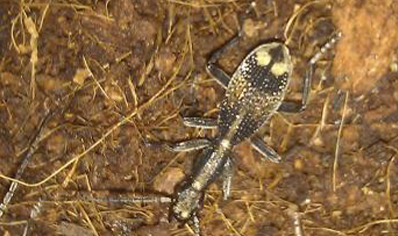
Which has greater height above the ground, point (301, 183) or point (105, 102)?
point (105, 102)

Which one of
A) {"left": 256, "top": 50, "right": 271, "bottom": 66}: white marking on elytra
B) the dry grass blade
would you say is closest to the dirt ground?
the dry grass blade

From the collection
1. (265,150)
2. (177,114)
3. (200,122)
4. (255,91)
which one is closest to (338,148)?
(265,150)

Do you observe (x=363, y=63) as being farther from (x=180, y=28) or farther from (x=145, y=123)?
(x=145, y=123)

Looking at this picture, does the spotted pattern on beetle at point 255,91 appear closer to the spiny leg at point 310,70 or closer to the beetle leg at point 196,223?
the spiny leg at point 310,70

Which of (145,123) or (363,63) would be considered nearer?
(363,63)

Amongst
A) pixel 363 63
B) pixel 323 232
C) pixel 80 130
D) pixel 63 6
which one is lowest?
pixel 323 232

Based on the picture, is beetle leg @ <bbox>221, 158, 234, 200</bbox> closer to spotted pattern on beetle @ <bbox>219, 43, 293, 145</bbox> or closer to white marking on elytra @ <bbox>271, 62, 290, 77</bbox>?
spotted pattern on beetle @ <bbox>219, 43, 293, 145</bbox>

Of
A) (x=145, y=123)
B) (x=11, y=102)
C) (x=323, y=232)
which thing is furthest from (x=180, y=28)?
(x=323, y=232)

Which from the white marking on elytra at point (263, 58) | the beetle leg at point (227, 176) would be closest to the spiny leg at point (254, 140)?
the beetle leg at point (227, 176)
